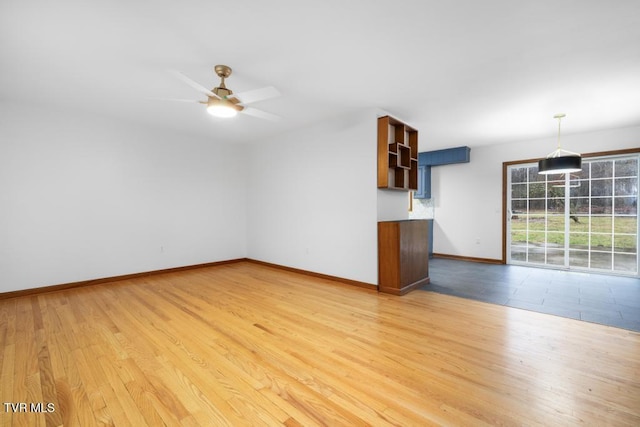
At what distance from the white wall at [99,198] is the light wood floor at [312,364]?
849 mm

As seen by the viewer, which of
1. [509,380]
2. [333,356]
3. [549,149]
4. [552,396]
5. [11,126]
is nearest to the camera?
[552,396]

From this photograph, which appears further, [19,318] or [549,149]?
[549,149]

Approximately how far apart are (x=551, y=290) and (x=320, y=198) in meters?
3.54

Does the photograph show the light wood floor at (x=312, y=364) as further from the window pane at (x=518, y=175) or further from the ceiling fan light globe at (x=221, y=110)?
the window pane at (x=518, y=175)

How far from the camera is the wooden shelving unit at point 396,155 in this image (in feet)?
12.2

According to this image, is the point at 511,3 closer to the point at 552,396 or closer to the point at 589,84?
the point at 589,84

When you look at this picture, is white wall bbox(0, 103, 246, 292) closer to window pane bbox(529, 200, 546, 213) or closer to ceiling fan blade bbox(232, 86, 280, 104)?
ceiling fan blade bbox(232, 86, 280, 104)

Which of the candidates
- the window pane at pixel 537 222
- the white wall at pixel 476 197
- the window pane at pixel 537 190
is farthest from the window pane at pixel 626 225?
the white wall at pixel 476 197

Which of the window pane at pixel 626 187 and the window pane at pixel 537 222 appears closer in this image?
the window pane at pixel 626 187

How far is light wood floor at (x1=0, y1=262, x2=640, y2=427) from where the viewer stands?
1.52m

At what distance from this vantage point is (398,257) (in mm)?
3564

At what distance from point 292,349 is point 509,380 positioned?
1.53 m

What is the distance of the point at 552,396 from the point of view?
1.65m

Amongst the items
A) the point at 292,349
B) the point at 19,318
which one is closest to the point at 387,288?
the point at 292,349
